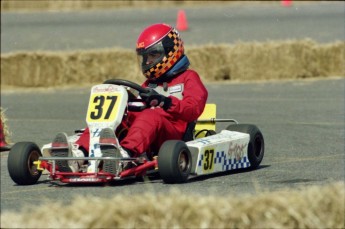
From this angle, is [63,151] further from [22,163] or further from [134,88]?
[134,88]

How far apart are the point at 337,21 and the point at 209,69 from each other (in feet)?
27.1

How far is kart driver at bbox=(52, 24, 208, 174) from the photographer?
7.72m

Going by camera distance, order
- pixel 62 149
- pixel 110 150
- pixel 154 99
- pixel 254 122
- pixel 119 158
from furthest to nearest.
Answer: pixel 254 122 < pixel 154 99 < pixel 62 149 < pixel 110 150 < pixel 119 158

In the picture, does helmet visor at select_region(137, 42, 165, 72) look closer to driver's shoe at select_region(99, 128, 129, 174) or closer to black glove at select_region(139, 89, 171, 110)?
black glove at select_region(139, 89, 171, 110)

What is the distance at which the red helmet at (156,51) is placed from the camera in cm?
853

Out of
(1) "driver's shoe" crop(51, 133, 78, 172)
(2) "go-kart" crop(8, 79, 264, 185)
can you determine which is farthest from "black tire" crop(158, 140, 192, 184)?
(1) "driver's shoe" crop(51, 133, 78, 172)

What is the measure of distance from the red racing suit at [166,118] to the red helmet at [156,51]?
129mm

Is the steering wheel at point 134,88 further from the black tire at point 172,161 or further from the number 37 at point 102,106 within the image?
the black tire at point 172,161

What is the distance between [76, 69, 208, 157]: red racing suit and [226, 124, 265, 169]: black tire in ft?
1.73

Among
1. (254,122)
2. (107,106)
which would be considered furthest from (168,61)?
(254,122)

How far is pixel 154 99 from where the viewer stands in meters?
7.96

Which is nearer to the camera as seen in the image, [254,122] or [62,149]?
[62,149]

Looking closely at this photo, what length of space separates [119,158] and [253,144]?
1.59 meters

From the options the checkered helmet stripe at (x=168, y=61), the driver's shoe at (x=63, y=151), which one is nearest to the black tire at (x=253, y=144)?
the checkered helmet stripe at (x=168, y=61)
